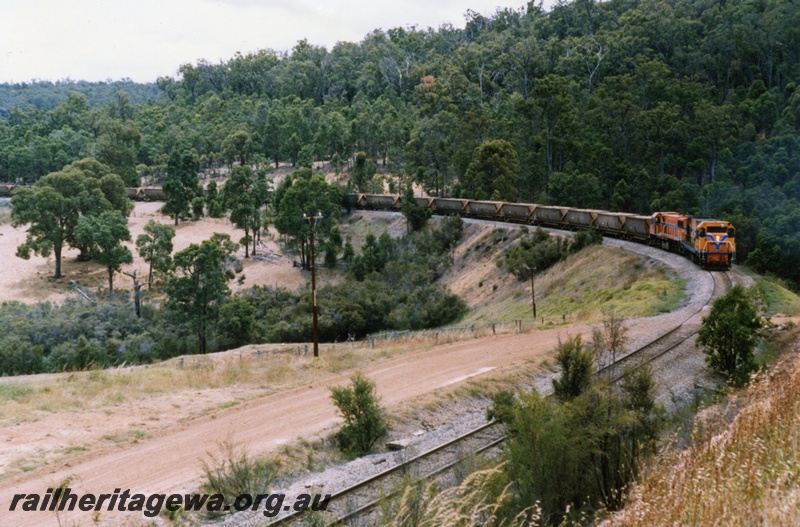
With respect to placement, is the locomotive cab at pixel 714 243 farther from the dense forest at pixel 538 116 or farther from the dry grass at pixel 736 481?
the dry grass at pixel 736 481

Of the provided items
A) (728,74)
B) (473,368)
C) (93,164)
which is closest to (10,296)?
(93,164)

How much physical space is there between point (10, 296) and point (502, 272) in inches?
1575

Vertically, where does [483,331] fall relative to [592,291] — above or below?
below

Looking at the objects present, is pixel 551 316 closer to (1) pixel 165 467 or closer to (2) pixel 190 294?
(2) pixel 190 294

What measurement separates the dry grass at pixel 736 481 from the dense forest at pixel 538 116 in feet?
113

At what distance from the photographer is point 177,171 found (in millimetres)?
78312

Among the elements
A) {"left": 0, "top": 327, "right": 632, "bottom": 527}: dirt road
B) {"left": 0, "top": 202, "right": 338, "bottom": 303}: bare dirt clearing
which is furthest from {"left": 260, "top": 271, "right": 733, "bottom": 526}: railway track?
{"left": 0, "top": 202, "right": 338, "bottom": 303}: bare dirt clearing

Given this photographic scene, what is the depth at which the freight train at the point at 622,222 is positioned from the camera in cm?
3469

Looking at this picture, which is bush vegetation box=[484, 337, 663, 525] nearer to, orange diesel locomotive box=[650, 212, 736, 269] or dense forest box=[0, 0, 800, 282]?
orange diesel locomotive box=[650, 212, 736, 269]

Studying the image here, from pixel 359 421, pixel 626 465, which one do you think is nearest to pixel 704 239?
pixel 359 421

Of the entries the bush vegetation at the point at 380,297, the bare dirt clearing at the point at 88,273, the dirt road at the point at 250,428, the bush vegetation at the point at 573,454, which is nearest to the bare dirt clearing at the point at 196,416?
the dirt road at the point at 250,428

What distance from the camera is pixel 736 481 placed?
648 cm

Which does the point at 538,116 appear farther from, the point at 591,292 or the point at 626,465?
the point at 626,465

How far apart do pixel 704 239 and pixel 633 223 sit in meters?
9.23
